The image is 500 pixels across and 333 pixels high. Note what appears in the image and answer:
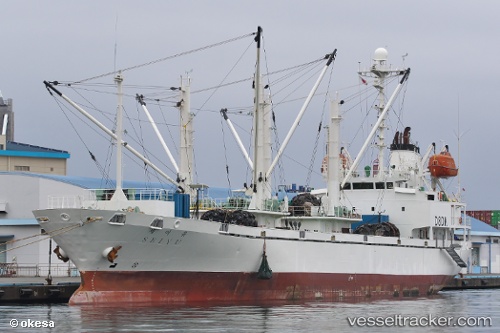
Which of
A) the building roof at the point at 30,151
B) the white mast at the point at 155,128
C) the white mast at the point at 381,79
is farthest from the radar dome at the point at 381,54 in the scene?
the building roof at the point at 30,151

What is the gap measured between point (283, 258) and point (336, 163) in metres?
11.2

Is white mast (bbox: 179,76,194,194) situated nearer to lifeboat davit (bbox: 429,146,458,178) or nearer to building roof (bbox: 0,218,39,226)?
building roof (bbox: 0,218,39,226)

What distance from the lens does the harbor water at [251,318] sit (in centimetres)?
4372

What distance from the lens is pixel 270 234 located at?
59750 mm

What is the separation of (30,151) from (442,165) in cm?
4095

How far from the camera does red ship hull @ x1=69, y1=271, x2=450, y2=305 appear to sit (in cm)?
5275

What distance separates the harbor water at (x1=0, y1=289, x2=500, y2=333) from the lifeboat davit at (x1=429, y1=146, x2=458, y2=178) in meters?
19.2

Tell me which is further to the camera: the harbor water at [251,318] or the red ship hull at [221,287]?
the red ship hull at [221,287]

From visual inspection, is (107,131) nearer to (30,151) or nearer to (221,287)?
(221,287)

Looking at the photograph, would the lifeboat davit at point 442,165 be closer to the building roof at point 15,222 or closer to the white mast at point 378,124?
the white mast at point 378,124

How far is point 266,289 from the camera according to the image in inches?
2339

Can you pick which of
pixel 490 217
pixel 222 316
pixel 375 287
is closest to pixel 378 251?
pixel 375 287

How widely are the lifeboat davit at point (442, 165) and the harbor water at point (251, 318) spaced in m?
19.2

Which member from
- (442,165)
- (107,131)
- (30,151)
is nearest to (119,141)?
(107,131)
